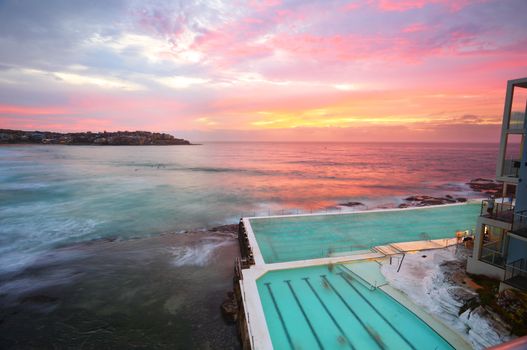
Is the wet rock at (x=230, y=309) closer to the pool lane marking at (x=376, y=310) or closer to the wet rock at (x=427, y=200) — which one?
the pool lane marking at (x=376, y=310)

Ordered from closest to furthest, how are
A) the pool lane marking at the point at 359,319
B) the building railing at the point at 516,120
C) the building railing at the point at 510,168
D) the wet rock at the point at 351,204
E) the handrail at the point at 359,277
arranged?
the pool lane marking at the point at 359,319 < the building railing at the point at 516,120 < the building railing at the point at 510,168 < the handrail at the point at 359,277 < the wet rock at the point at 351,204

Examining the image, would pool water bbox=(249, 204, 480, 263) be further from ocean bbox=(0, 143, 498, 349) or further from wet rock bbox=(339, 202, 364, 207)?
wet rock bbox=(339, 202, 364, 207)

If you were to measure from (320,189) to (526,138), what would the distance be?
89.7ft

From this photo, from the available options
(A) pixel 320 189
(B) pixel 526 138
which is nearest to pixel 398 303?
(B) pixel 526 138

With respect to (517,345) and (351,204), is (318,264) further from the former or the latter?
(351,204)

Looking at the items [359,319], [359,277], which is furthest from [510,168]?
[359,319]

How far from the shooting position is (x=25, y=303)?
10898mm

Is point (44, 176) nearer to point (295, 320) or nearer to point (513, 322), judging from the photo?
point (295, 320)

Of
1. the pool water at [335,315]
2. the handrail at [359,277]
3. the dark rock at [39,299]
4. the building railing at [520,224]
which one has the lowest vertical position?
the dark rock at [39,299]

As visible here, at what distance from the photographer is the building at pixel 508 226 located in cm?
778

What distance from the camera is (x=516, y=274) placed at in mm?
7828

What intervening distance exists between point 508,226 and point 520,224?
30 cm

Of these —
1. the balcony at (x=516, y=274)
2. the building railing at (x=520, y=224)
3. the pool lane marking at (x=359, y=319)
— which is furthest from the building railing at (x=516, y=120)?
the pool lane marking at (x=359, y=319)

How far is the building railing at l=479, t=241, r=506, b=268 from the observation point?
328 inches
